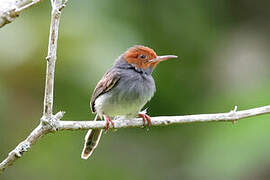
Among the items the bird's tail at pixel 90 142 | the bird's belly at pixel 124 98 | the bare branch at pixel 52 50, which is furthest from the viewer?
the bird's tail at pixel 90 142

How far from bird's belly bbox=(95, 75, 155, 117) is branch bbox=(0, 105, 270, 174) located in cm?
51

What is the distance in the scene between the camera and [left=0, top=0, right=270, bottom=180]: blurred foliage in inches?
239

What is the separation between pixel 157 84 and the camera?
6828 millimetres

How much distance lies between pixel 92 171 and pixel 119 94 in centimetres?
183

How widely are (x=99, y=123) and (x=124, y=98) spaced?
0.96 meters

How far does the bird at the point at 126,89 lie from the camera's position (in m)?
4.98

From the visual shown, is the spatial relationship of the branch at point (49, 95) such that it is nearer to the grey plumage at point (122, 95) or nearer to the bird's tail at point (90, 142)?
the grey plumage at point (122, 95)

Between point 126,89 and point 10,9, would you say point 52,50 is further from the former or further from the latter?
point 126,89

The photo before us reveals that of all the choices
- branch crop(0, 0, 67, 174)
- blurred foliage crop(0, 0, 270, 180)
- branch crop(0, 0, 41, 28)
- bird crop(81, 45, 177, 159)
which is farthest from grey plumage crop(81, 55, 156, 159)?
branch crop(0, 0, 41, 28)

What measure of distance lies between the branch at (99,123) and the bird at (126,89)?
522 millimetres

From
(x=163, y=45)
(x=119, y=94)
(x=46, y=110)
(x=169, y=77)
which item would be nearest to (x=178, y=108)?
(x=169, y=77)

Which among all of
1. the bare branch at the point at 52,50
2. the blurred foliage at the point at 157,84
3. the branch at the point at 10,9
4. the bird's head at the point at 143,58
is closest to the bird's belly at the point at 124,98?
→ the bird's head at the point at 143,58

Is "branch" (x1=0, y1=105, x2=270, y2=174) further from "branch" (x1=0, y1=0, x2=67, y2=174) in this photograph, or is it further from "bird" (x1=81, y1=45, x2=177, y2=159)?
"bird" (x1=81, y1=45, x2=177, y2=159)

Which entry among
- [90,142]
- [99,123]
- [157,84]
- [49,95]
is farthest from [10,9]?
[157,84]
